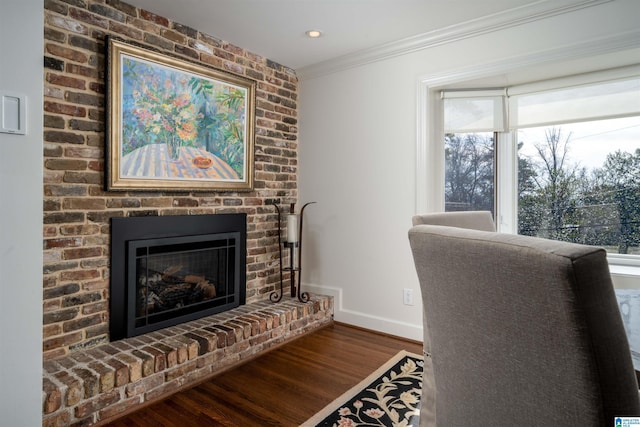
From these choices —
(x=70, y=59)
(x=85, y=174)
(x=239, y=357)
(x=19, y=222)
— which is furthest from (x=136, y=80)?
(x=239, y=357)

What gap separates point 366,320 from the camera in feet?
11.0

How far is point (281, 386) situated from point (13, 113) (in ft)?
6.32

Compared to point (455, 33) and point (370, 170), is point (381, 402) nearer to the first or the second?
point (370, 170)

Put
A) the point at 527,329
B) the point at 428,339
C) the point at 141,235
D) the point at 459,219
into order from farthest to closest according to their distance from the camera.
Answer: the point at 141,235
the point at 459,219
the point at 428,339
the point at 527,329

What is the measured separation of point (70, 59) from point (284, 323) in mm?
2253

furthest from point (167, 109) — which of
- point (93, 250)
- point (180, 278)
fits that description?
point (180, 278)

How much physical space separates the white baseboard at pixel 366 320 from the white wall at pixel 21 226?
2.49m

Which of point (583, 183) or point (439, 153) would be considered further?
point (439, 153)

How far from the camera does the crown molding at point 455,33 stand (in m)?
2.40

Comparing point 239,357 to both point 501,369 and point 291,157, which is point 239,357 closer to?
point 291,157

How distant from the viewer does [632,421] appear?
0.69m

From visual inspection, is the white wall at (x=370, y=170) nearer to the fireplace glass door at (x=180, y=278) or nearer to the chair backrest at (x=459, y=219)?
the fireplace glass door at (x=180, y=278)

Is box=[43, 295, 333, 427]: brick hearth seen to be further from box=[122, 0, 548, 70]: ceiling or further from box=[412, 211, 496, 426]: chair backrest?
box=[122, 0, 548, 70]: ceiling

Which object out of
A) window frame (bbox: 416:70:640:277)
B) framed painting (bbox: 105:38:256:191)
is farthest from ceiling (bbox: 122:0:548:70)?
window frame (bbox: 416:70:640:277)
